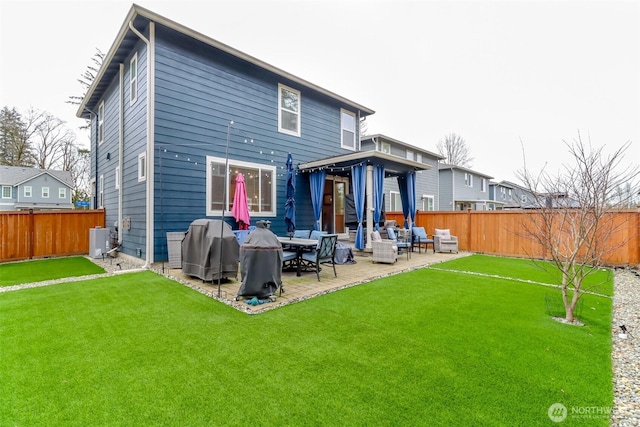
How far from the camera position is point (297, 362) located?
8.13 feet

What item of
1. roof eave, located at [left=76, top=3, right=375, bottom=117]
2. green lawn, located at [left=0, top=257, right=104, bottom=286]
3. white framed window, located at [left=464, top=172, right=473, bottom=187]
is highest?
roof eave, located at [left=76, top=3, right=375, bottom=117]

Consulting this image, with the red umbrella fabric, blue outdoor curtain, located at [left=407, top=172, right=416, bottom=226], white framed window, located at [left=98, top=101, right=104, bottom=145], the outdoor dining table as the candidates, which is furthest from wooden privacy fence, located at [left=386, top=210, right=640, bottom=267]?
white framed window, located at [left=98, top=101, right=104, bottom=145]

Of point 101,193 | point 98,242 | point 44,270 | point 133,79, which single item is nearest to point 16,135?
point 101,193

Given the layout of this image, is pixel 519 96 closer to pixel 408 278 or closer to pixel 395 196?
pixel 395 196

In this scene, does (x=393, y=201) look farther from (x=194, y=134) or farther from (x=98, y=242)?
(x=98, y=242)

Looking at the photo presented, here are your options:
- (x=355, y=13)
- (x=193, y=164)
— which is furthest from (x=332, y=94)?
(x=193, y=164)

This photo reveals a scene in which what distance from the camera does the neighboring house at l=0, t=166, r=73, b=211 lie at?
23.0 metres

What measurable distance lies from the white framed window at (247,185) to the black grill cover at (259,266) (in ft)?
11.4

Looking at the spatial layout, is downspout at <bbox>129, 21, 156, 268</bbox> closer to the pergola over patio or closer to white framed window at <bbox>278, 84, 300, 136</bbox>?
white framed window at <bbox>278, 84, 300, 136</bbox>

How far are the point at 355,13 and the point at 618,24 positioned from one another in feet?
21.9

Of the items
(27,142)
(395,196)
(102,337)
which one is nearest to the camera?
(102,337)

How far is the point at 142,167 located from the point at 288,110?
4.70 metres

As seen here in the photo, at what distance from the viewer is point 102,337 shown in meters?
2.96

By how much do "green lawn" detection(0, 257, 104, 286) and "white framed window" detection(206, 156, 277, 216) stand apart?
3.00 meters
